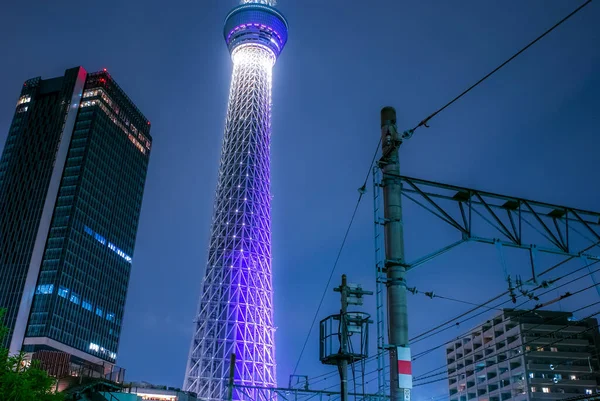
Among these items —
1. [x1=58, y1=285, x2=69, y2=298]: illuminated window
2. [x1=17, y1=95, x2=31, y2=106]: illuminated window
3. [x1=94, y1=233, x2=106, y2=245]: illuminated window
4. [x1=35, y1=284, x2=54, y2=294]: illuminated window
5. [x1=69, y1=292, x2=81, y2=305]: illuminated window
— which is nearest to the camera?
[x1=35, y1=284, x2=54, y2=294]: illuminated window

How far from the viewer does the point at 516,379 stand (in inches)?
4537

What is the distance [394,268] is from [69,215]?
415 feet

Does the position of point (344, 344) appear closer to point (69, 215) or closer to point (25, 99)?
point (69, 215)

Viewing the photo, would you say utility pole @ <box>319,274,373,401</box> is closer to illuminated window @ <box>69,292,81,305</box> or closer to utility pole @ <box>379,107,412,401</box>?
utility pole @ <box>379,107,412,401</box>

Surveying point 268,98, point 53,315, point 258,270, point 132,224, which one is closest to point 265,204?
point 258,270

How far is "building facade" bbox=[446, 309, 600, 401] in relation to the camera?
11219cm

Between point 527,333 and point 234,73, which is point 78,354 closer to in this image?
point 234,73

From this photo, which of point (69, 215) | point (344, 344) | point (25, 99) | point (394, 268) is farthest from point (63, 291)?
point (394, 268)

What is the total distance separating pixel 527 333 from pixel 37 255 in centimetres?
10367

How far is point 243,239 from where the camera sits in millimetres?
102625

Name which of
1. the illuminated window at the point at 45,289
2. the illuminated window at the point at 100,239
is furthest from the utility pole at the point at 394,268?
the illuminated window at the point at 100,239

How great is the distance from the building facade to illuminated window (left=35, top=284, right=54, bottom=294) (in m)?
83.2

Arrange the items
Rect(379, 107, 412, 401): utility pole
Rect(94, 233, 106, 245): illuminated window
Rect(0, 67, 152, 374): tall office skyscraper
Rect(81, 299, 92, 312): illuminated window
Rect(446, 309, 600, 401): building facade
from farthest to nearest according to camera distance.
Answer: Rect(94, 233, 106, 245): illuminated window → Rect(81, 299, 92, 312): illuminated window → Rect(0, 67, 152, 374): tall office skyscraper → Rect(446, 309, 600, 401): building facade → Rect(379, 107, 412, 401): utility pole

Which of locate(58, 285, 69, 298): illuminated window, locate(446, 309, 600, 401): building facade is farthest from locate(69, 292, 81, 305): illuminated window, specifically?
locate(446, 309, 600, 401): building facade
